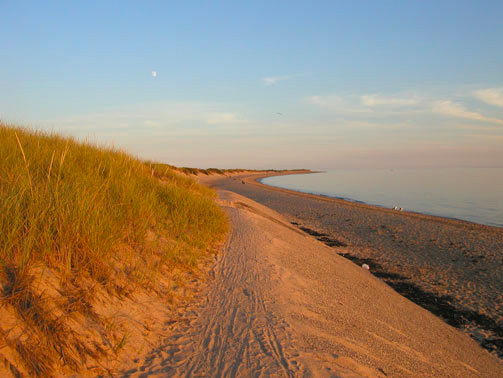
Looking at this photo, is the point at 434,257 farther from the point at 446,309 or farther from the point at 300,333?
the point at 300,333

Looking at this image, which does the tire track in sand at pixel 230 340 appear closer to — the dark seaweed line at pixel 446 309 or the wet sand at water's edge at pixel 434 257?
the dark seaweed line at pixel 446 309

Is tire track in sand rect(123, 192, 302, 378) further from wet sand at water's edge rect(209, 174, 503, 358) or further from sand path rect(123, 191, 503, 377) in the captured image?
wet sand at water's edge rect(209, 174, 503, 358)

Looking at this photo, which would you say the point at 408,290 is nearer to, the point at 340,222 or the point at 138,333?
the point at 138,333

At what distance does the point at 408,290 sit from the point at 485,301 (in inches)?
60.7

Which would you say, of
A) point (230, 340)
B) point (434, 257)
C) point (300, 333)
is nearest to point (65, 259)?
point (230, 340)

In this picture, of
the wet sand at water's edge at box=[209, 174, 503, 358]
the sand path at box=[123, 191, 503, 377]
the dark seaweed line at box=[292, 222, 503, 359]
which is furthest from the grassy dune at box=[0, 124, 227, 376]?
the wet sand at water's edge at box=[209, 174, 503, 358]

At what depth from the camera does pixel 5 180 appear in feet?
10.9

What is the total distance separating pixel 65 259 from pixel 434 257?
1092 cm

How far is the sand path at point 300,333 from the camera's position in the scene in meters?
2.60

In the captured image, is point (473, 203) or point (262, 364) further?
point (473, 203)

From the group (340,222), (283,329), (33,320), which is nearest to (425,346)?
(283,329)

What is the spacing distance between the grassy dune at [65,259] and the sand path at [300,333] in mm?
591

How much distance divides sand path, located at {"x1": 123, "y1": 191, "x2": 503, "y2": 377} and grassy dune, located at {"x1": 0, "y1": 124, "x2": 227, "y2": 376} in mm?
591

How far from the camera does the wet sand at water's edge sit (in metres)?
6.12
